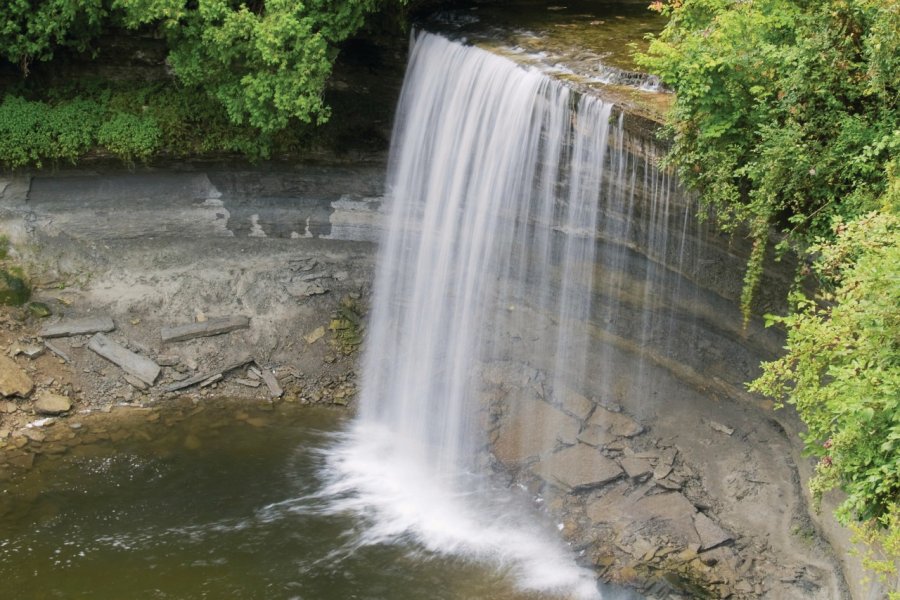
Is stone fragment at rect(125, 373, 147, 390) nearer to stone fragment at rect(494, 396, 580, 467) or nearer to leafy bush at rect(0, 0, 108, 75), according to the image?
leafy bush at rect(0, 0, 108, 75)

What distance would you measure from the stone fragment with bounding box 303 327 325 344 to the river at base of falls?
179 centimetres

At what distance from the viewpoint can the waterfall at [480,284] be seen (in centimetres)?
1204

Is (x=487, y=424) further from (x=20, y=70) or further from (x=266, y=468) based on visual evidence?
(x=20, y=70)

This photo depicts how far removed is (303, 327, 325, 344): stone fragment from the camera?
1603cm

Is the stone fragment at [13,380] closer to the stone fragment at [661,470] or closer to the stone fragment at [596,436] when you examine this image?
the stone fragment at [596,436]

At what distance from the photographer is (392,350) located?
51.0 ft

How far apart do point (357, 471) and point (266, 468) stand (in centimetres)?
133

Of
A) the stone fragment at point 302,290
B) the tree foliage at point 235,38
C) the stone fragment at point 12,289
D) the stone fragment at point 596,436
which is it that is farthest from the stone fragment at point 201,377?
the stone fragment at point 596,436

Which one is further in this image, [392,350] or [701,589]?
[392,350]

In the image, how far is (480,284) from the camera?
13891mm

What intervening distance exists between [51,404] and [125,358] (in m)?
1.40

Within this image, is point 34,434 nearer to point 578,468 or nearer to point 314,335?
point 314,335

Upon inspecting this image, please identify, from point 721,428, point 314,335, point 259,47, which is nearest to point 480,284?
point 314,335

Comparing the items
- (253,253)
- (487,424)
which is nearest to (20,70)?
(253,253)
